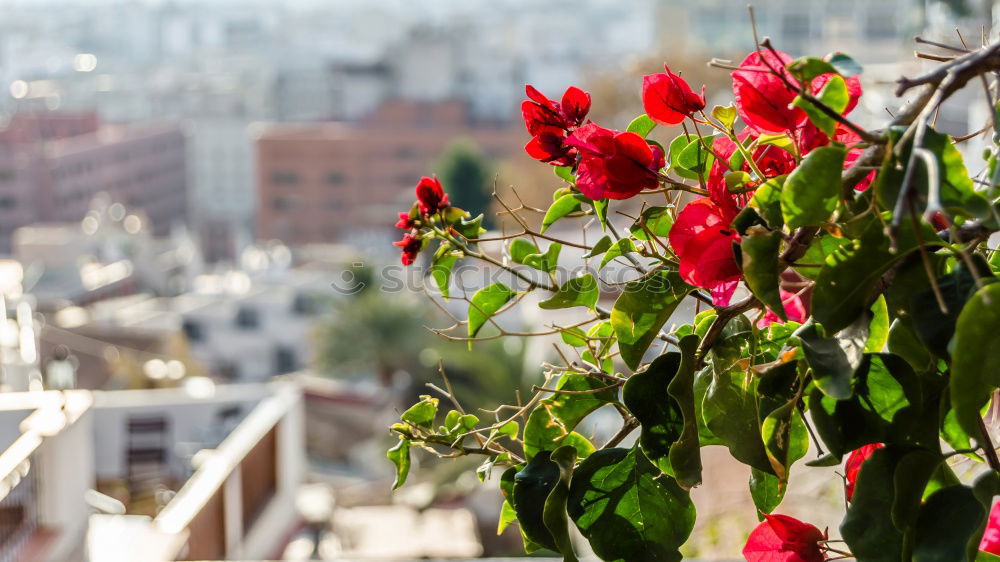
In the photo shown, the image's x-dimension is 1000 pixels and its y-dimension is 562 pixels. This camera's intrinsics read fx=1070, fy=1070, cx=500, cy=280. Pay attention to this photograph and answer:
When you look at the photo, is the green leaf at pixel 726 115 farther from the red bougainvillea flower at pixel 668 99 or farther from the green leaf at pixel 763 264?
the green leaf at pixel 763 264

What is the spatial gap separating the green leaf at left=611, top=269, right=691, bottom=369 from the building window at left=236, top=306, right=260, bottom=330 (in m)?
16.4

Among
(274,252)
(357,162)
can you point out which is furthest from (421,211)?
(357,162)

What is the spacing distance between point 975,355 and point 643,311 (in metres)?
0.15

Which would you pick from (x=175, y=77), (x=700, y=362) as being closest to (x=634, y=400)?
(x=700, y=362)

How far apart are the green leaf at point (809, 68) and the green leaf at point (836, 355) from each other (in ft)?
0.24

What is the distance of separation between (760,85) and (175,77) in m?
42.4

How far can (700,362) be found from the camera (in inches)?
15.9

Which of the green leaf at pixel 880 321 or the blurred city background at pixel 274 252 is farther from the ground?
the green leaf at pixel 880 321

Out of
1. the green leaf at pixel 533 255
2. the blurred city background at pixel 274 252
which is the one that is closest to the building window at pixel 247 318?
the blurred city background at pixel 274 252

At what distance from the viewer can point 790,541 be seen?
42cm

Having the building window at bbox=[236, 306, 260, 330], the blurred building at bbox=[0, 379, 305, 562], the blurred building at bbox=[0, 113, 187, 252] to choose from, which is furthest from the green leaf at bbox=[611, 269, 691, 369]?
the blurred building at bbox=[0, 113, 187, 252]

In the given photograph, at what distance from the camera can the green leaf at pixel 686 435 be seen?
1.20 feet

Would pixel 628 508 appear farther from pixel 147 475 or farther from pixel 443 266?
pixel 147 475

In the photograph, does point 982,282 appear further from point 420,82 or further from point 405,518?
point 420,82
